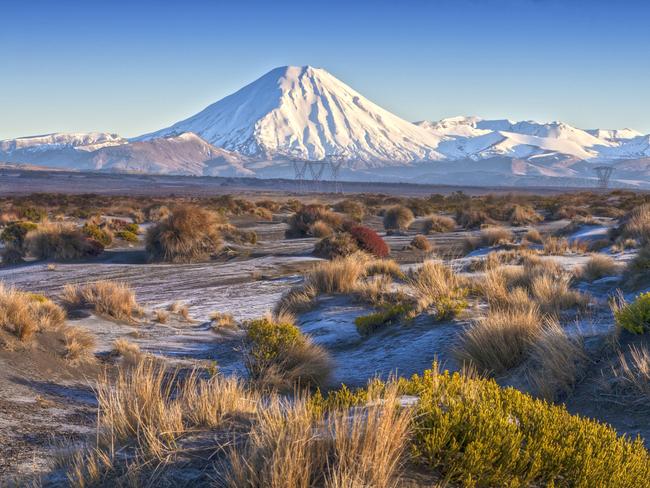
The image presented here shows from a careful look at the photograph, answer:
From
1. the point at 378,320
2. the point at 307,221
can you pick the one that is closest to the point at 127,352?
the point at 378,320

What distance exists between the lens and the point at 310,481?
3.29m

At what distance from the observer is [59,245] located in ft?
70.0

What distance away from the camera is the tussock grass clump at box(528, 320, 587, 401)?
6.33 m

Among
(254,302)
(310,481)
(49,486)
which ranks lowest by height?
(254,302)

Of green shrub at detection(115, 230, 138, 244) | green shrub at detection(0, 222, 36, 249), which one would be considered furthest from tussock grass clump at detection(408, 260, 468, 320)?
green shrub at detection(0, 222, 36, 249)

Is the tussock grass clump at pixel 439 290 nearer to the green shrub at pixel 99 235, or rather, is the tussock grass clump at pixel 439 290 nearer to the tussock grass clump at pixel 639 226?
the tussock grass clump at pixel 639 226

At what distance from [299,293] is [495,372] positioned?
6381mm

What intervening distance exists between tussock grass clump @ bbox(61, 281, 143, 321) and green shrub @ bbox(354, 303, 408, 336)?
4.57 m

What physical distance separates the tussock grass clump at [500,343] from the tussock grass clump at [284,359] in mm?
1782

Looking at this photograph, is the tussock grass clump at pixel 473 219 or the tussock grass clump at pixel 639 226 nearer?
the tussock grass clump at pixel 639 226

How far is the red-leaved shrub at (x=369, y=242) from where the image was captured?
20.3 meters

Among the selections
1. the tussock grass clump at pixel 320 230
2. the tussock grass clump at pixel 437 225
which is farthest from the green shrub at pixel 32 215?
the tussock grass clump at pixel 437 225

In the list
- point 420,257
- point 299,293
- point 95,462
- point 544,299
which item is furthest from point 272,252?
point 95,462

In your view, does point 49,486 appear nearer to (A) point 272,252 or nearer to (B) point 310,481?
(B) point 310,481
